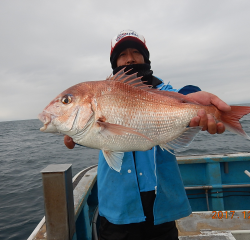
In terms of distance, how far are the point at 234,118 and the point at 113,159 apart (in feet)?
4.33

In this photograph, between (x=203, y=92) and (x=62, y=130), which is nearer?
(x=62, y=130)

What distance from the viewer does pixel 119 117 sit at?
1610mm

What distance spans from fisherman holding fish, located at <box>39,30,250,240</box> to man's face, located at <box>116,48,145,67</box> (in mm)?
593

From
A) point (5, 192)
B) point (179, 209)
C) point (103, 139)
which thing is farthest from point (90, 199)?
point (5, 192)

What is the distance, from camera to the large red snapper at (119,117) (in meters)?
1.58

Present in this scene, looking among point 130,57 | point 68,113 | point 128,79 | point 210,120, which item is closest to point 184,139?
point 210,120

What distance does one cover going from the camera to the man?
186 cm

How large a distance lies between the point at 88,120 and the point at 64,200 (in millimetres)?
1002

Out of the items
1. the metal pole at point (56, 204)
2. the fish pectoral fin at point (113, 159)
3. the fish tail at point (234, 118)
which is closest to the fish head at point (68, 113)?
the fish pectoral fin at point (113, 159)

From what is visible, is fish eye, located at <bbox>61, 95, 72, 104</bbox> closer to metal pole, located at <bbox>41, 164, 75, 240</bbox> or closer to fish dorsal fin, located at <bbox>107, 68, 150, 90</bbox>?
fish dorsal fin, located at <bbox>107, 68, 150, 90</bbox>

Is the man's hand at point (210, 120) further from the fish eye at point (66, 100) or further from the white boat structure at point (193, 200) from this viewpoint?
the white boat structure at point (193, 200)

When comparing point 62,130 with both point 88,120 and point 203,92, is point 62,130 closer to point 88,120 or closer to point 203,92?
point 88,120

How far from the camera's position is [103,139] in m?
1.60

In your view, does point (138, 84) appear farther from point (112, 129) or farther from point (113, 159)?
point (113, 159)
